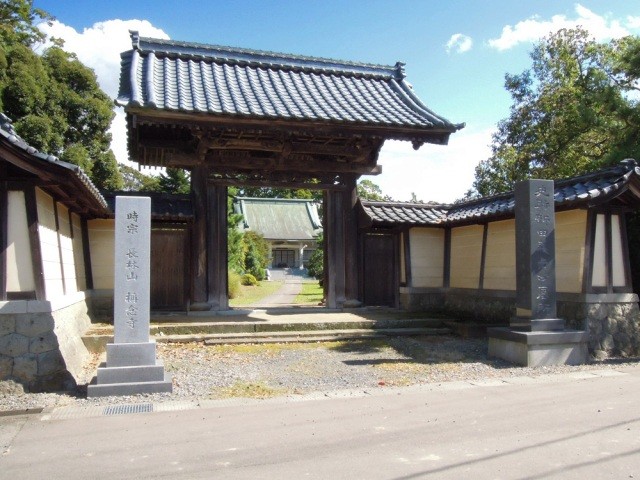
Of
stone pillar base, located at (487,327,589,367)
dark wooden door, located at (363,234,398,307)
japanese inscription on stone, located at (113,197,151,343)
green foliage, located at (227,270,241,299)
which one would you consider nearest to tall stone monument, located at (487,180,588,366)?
stone pillar base, located at (487,327,589,367)

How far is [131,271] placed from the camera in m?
7.55

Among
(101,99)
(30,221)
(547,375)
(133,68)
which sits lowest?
(547,375)

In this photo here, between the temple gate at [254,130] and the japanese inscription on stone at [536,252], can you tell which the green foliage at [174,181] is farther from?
the japanese inscription on stone at [536,252]

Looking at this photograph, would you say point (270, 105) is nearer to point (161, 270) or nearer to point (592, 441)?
point (161, 270)

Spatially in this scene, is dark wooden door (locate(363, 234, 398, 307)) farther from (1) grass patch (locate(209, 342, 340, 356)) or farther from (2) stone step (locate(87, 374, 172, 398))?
(2) stone step (locate(87, 374, 172, 398))

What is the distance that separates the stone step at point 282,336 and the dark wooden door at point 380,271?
2522mm

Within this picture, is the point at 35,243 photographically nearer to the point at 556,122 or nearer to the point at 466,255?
the point at 466,255

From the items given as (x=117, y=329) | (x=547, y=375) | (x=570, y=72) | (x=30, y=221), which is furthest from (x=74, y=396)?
(x=570, y=72)

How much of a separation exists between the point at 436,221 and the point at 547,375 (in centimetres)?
601

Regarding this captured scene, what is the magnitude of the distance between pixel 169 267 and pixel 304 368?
5331 millimetres

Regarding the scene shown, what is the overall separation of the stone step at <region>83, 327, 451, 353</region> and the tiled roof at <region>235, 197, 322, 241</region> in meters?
32.6

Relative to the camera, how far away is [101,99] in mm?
22859

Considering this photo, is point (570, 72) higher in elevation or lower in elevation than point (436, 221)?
higher

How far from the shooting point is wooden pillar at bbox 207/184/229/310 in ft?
40.4
